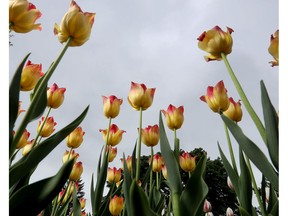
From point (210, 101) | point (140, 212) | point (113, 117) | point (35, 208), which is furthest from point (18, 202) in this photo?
point (113, 117)

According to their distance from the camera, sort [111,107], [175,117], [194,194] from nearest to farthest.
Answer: [194,194], [175,117], [111,107]

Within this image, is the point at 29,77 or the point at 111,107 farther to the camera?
the point at 111,107

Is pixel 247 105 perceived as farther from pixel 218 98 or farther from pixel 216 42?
pixel 218 98

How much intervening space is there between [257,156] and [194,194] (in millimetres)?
338

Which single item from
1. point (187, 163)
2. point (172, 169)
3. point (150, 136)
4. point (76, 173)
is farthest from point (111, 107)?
point (172, 169)

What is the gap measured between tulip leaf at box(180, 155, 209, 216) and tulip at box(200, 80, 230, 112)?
0.49 meters

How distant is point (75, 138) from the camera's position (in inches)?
104

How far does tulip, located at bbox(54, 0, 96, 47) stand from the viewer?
3.69 ft

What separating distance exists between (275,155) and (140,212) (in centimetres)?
51

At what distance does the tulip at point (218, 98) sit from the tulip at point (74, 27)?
78 cm

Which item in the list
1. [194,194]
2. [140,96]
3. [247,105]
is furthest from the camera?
[140,96]

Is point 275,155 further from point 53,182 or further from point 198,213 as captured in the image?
point 53,182

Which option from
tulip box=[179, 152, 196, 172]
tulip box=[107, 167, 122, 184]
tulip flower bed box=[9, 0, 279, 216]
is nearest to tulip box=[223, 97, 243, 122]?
tulip flower bed box=[9, 0, 279, 216]

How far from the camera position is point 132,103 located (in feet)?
6.57
